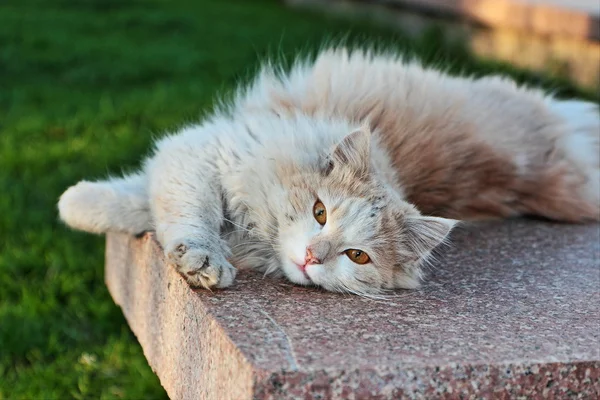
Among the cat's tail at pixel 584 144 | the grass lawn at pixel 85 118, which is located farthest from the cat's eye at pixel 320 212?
the cat's tail at pixel 584 144

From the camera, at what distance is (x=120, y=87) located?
6.48 meters

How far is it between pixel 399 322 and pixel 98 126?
3689 millimetres

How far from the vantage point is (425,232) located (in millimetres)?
2361

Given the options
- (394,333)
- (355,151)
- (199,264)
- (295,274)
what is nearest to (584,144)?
(355,151)

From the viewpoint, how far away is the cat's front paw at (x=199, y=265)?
2207 millimetres

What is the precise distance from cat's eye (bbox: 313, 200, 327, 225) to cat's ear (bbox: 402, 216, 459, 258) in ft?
0.78

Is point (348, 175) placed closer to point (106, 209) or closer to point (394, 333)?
point (394, 333)

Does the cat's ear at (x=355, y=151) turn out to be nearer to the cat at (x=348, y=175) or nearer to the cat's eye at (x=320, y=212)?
the cat at (x=348, y=175)

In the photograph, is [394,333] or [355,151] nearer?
[394,333]

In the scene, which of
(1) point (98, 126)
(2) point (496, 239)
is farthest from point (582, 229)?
(1) point (98, 126)

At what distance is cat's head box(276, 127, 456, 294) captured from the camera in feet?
7.45

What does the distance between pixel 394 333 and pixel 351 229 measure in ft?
1.24

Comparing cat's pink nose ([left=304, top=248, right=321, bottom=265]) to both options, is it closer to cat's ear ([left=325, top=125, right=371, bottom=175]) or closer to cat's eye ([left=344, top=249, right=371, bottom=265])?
cat's eye ([left=344, top=249, right=371, bottom=265])

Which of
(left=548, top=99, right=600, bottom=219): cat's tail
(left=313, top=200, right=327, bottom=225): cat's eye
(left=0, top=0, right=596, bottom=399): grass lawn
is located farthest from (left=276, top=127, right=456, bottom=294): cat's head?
(left=548, top=99, right=600, bottom=219): cat's tail
